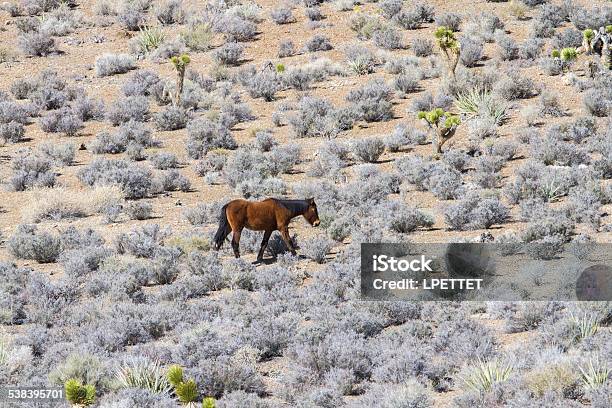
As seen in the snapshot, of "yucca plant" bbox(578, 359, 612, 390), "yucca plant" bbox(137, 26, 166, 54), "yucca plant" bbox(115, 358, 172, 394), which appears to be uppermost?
"yucca plant" bbox(137, 26, 166, 54)

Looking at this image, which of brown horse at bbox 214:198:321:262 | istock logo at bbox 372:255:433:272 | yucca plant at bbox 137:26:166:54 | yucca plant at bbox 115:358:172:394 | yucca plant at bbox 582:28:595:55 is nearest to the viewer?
yucca plant at bbox 115:358:172:394

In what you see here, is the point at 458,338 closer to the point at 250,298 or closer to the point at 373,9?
the point at 250,298

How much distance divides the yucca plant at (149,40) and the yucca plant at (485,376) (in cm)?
2656

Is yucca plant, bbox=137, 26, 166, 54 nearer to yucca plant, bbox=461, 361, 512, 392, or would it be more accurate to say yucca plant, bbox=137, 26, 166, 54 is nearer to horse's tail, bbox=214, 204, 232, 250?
horse's tail, bbox=214, 204, 232, 250

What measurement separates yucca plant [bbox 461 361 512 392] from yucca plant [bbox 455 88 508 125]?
16.5 meters

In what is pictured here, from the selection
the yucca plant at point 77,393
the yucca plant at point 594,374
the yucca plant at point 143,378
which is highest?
the yucca plant at point 77,393

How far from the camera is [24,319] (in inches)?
631

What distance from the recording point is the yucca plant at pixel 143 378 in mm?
12469

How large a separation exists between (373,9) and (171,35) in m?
7.46

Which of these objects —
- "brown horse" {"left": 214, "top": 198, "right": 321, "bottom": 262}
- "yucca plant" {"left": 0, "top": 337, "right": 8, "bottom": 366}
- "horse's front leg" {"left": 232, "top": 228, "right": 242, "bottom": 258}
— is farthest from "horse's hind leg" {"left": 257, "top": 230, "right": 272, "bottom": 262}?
"yucca plant" {"left": 0, "top": 337, "right": 8, "bottom": 366}

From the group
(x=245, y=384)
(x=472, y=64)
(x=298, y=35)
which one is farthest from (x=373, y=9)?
(x=245, y=384)

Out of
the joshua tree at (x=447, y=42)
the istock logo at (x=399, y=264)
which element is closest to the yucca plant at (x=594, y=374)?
the istock logo at (x=399, y=264)

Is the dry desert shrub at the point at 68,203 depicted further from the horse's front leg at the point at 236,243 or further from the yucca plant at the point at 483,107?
the yucca plant at the point at 483,107

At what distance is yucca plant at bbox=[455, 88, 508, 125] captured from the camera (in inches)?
1123
